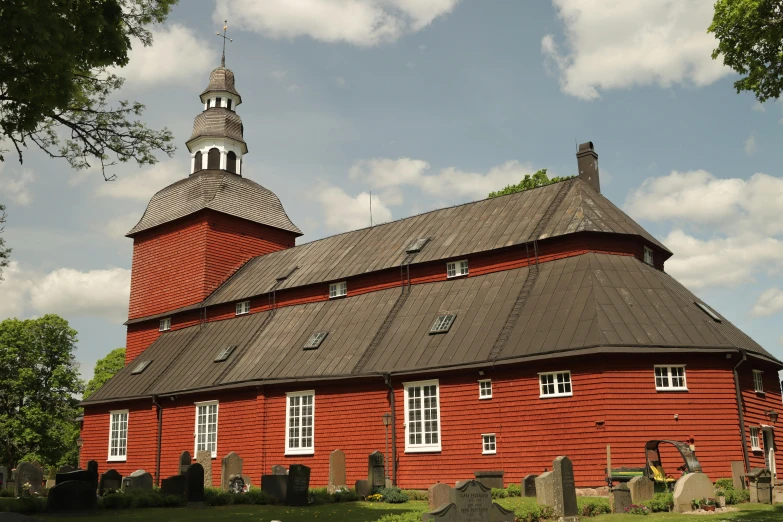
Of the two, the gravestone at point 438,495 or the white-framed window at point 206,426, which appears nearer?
the gravestone at point 438,495

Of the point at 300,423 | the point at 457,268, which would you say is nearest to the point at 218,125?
the point at 457,268

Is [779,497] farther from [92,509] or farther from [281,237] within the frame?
[281,237]

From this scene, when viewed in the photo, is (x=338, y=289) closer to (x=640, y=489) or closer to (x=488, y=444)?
(x=488, y=444)

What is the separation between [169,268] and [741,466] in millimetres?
28607

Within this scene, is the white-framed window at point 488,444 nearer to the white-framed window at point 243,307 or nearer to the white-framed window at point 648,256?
the white-framed window at point 648,256

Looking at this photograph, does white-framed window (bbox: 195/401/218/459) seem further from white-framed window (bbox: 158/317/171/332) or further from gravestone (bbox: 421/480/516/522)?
gravestone (bbox: 421/480/516/522)

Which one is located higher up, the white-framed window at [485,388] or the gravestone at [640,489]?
the white-framed window at [485,388]

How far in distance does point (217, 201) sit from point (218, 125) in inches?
228

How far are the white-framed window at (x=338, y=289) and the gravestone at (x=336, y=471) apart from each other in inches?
344

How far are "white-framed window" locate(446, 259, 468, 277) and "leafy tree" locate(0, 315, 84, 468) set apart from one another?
3533 cm

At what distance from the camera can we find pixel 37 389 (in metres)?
51.6

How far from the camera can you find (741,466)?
19953 mm

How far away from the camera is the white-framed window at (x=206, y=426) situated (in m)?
29.0

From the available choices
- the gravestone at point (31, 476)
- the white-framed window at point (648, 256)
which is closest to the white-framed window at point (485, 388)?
the white-framed window at point (648, 256)
